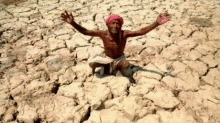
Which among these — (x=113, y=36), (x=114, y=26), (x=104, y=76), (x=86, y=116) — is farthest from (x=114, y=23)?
(x=86, y=116)

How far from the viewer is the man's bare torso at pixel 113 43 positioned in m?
1.84

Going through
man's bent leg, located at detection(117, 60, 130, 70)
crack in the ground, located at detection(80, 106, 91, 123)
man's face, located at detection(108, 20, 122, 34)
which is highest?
man's face, located at detection(108, 20, 122, 34)

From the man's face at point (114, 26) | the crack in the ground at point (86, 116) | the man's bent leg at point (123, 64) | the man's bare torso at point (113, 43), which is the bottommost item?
the crack in the ground at point (86, 116)

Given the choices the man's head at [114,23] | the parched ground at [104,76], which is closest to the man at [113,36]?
the man's head at [114,23]

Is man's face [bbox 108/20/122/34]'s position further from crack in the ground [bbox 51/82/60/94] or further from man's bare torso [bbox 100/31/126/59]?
crack in the ground [bbox 51/82/60/94]

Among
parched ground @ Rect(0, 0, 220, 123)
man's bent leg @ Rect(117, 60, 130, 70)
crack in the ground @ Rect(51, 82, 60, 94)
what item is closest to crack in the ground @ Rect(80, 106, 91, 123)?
parched ground @ Rect(0, 0, 220, 123)

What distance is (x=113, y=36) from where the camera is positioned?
1812 millimetres

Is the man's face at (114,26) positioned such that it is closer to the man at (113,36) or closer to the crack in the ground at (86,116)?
the man at (113,36)

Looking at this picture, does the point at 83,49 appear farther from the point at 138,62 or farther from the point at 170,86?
the point at 170,86

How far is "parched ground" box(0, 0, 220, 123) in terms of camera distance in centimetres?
170

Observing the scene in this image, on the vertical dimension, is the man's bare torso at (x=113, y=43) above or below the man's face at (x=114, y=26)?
below

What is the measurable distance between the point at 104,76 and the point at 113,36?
1.76 feet

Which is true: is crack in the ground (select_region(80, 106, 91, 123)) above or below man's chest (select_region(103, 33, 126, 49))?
below

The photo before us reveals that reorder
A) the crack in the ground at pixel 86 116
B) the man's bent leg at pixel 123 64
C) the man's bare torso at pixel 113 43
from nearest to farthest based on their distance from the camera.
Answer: the crack in the ground at pixel 86 116
the man's bare torso at pixel 113 43
the man's bent leg at pixel 123 64
